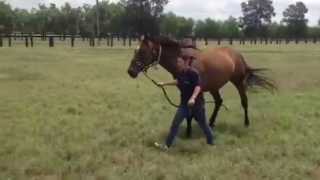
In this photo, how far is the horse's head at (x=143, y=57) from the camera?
10.0 metres

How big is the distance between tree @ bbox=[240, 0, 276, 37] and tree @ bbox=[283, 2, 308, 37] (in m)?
4.96

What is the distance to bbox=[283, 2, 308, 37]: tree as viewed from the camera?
148012 mm

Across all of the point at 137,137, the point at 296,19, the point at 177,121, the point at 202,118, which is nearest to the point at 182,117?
the point at 177,121

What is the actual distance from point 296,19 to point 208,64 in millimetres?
154404

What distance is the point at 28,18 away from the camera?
12638 centimetres

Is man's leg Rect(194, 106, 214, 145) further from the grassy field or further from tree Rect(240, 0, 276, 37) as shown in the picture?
tree Rect(240, 0, 276, 37)

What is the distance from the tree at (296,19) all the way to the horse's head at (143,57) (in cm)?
13893

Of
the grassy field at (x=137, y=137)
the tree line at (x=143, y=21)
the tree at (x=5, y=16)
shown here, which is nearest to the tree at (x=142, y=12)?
the tree line at (x=143, y=21)

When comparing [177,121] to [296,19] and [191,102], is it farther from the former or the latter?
[296,19]

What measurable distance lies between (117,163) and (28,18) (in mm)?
121434

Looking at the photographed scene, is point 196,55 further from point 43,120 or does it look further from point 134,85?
point 134,85

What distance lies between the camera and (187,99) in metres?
9.70

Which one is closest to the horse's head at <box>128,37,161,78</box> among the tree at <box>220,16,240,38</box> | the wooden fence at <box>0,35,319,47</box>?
the wooden fence at <box>0,35,319,47</box>

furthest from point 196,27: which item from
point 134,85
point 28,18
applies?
point 134,85
